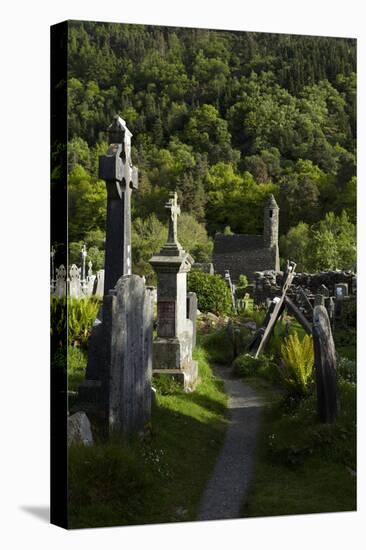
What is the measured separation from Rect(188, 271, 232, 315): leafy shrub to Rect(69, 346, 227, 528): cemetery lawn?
1.26 m

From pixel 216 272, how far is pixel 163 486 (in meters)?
2.98

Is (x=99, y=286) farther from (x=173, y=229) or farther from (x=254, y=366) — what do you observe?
(x=254, y=366)

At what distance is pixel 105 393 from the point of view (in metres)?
10.8

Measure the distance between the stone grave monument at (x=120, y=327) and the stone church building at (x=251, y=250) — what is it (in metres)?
1.23

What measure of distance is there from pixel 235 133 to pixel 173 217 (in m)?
1.19

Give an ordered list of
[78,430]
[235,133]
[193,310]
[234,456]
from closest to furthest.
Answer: [78,430] → [234,456] → [235,133] → [193,310]

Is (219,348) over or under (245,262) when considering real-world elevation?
under

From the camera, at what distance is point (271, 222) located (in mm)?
12375

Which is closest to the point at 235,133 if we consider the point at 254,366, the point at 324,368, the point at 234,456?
the point at 254,366

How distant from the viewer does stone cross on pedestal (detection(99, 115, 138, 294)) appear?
459 inches

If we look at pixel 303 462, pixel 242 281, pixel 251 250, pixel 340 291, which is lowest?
pixel 303 462

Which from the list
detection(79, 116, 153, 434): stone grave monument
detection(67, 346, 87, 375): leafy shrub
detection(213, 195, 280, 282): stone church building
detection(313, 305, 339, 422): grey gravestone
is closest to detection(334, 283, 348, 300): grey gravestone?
detection(313, 305, 339, 422): grey gravestone

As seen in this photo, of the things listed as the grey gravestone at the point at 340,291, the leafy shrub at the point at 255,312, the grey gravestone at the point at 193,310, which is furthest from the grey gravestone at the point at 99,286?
the grey gravestone at the point at 340,291

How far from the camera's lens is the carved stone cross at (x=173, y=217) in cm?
1210
